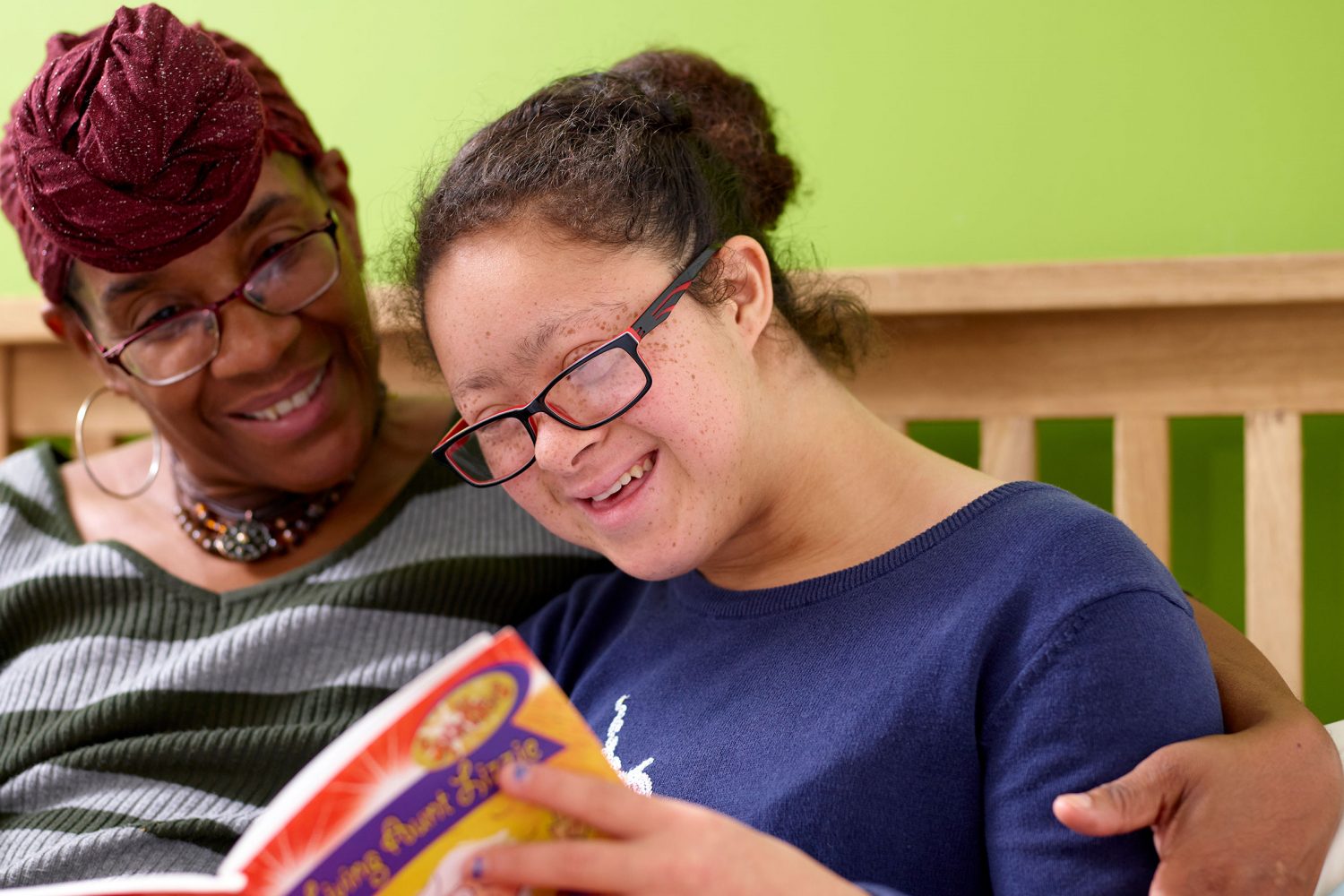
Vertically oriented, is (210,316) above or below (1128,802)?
above

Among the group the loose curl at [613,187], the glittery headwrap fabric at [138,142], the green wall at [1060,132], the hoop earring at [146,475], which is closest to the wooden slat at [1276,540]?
the green wall at [1060,132]

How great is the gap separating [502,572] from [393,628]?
116 mm

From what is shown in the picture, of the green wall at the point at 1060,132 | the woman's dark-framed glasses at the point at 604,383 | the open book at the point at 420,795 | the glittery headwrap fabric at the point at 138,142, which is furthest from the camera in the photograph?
the green wall at the point at 1060,132

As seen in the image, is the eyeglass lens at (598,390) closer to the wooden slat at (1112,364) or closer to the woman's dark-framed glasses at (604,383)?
the woman's dark-framed glasses at (604,383)

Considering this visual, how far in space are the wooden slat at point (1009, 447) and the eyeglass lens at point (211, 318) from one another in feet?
2.31

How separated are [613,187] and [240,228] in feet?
1.49

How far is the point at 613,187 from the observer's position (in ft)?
3.03

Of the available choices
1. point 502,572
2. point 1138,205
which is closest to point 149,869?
point 502,572

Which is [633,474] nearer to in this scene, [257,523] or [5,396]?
[257,523]

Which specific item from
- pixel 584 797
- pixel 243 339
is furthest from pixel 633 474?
pixel 243 339

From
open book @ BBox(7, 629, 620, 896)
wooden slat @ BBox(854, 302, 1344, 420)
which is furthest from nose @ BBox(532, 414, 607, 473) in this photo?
wooden slat @ BBox(854, 302, 1344, 420)

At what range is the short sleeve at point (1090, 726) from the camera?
2.43ft

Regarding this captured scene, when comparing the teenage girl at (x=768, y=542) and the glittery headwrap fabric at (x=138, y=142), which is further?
the glittery headwrap fabric at (x=138, y=142)

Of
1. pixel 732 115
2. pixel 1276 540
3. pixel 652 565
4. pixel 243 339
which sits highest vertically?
pixel 732 115
